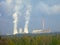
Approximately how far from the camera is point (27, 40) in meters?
24.3

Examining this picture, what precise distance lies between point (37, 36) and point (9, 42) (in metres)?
3.16

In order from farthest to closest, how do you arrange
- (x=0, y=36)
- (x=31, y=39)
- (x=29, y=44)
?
(x=0, y=36), (x=31, y=39), (x=29, y=44)

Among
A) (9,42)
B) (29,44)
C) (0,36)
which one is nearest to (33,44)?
(29,44)

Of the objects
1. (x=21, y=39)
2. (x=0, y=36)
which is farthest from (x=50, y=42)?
(x=0, y=36)

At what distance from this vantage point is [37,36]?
26.4m

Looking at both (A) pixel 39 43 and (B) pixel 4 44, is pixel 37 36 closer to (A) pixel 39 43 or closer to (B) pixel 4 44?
(A) pixel 39 43

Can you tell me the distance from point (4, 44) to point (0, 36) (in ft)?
13.1

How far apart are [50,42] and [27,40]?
5.71 ft

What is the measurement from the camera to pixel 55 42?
78.1 ft

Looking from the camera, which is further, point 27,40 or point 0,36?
point 0,36

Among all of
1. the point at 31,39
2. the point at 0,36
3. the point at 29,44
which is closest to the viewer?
the point at 29,44

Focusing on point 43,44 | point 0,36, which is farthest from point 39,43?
point 0,36

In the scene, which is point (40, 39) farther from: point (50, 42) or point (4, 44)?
point (4, 44)

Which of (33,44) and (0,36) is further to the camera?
(0,36)
